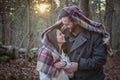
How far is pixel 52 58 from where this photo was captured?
142 inches

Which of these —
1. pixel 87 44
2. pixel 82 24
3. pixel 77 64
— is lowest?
pixel 77 64

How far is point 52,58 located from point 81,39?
443 millimetres

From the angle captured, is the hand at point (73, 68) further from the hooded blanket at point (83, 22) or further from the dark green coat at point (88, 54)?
the hooded blanket at point (83, 22)

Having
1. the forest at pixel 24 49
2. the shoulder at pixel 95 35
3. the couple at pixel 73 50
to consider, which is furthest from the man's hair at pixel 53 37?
the forest at pixel 24 49

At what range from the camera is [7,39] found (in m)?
24.2

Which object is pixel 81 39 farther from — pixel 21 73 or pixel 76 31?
pixel 21 73

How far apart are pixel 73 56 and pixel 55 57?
276mm

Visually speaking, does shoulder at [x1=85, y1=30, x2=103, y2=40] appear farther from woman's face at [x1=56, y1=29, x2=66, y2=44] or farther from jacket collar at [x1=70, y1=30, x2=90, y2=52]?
woman's face at [x1=56, y1=29, x2=66, y2=44]

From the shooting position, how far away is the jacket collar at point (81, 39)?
3691 millimetres

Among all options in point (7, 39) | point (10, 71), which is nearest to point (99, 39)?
point (10, 71)

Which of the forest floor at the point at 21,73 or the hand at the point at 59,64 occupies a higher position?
the hand at the point at 59,64

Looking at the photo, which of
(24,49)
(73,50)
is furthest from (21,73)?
(73,50)

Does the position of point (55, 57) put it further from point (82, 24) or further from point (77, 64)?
point (82, 24)

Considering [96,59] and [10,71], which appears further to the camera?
[10,71]
